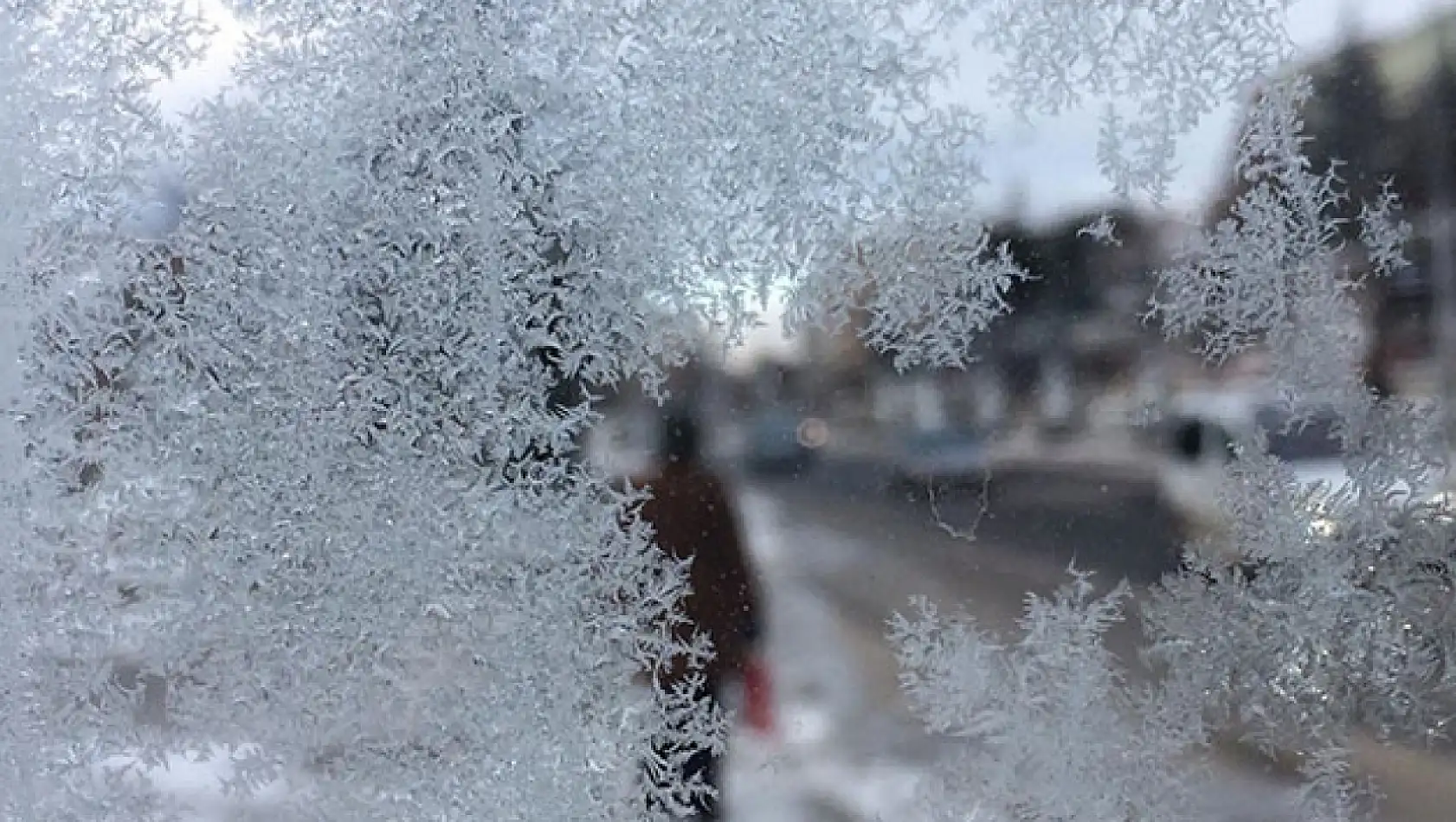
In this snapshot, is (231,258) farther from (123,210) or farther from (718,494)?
(718,494)

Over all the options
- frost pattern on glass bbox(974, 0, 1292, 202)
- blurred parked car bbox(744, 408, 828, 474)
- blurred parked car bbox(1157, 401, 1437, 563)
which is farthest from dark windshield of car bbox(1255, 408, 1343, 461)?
blurred parked car bbox(744, 408, 828, 474)

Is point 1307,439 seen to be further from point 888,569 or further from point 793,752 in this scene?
point 793,752

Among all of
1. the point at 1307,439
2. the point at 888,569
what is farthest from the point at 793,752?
the point at 1307,439

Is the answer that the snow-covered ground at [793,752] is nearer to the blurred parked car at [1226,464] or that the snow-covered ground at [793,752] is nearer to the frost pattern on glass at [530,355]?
the frost pattern on glass at [530,355]

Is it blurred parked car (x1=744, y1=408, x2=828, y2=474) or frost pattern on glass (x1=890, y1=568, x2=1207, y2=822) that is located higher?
blurred parked car (x1=744, y1=408, x2=828, y2=474)

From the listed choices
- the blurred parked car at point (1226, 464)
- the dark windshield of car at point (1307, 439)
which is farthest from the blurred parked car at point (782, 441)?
the dark windshield of car at point (1307, 439)

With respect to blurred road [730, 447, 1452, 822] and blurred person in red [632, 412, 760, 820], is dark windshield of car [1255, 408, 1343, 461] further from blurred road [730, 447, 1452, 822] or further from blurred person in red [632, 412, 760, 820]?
blurred person in red [632, 412, 760, 820]
